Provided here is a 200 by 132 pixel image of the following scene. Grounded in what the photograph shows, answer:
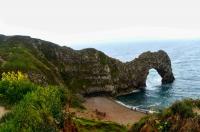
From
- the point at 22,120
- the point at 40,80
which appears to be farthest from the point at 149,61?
the point at 22,120

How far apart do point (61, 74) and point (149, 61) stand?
46.1 m

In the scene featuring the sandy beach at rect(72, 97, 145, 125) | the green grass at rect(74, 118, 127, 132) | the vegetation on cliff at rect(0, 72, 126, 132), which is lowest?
the sandy beach at rect(72, 97, 145, 125)

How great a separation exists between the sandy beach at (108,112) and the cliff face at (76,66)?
40.5 feet

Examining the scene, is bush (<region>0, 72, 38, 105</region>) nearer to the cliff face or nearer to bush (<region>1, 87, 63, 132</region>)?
bush (<region>1, 87, 63, 132</region>)

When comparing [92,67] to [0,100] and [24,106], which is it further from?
[24,106]

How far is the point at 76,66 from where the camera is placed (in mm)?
177750

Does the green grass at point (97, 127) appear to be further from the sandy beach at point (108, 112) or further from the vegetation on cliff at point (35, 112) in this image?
the sandy beach at point (108, 112)

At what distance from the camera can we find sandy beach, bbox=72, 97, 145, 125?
123750mm

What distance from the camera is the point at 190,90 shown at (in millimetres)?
176000

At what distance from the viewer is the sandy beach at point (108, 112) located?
124 meters

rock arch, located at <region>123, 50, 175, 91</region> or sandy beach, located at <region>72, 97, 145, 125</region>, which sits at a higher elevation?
rock arch, located at <region>123, 50, 175, 91</region>

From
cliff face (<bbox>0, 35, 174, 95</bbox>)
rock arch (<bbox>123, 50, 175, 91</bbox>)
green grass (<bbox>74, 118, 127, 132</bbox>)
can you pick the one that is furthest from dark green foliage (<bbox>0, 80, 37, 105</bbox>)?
rock arch (<bbox>123, 50, 175, 91</bbox>)

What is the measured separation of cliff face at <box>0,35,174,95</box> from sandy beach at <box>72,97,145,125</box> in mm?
12343

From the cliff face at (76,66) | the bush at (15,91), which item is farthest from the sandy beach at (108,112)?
the bush at (15,91)
